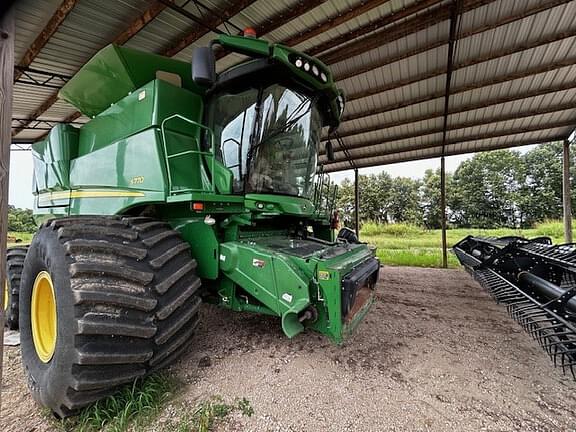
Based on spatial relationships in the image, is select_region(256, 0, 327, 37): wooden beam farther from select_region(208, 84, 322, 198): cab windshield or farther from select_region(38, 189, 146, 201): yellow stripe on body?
select_region(38, 189, 146, 201): yellow stripe on body

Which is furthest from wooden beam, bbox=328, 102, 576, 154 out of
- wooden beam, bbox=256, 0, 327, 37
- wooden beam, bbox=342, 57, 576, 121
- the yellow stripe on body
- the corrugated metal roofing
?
the yellow stripe on body

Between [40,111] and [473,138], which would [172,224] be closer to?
[473,138]

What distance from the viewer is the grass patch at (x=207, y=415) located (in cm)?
163

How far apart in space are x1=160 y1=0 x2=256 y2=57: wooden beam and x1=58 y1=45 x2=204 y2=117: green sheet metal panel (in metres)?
1.61

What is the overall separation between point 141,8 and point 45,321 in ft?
14.2

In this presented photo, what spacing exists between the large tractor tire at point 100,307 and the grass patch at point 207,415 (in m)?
0.36

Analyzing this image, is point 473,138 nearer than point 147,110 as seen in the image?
No

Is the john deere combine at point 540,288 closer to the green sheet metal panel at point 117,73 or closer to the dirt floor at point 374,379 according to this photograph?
the dirt floor at point 374,379

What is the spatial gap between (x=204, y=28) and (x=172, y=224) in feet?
11.7

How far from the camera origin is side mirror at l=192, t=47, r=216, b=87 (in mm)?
2117

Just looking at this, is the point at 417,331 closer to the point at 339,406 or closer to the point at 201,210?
the point at 339,406

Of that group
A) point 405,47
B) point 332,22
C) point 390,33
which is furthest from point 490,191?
point 332,22

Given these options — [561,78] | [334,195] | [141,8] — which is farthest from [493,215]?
[141,8]

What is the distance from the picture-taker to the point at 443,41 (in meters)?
4.70
